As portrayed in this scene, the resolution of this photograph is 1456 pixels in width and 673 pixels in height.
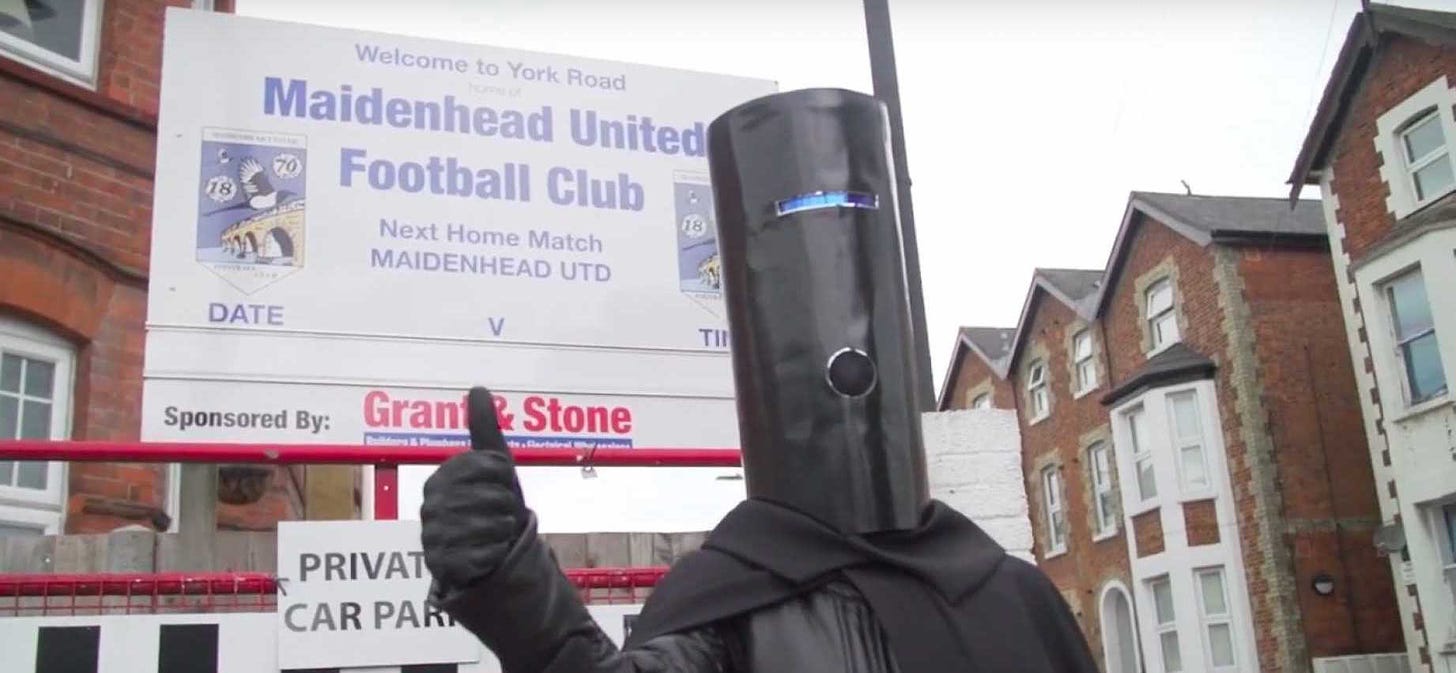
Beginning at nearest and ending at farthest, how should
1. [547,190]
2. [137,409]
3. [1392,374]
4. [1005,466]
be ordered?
[1005,466]
[547,190]
[137,409]
[1392,374]

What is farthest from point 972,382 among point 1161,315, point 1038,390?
point 1161,315

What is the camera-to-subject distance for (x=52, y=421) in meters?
5.95

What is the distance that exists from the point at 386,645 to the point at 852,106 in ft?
6.61

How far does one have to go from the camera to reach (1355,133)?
17484 millimetres

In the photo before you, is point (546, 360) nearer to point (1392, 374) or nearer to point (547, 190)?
point (547, 190)

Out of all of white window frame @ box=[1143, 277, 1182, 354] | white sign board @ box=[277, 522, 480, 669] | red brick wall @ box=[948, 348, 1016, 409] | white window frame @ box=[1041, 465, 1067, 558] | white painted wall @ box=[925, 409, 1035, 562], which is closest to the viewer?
white sign board @ box=[277, 522, 480, 669]

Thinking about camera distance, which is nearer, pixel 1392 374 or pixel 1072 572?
pixel 1392 374

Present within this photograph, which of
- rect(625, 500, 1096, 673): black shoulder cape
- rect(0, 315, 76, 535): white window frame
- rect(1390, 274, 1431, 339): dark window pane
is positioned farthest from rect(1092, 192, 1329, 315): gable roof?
rect(625, 500, 1096, 673): black shoulder cape

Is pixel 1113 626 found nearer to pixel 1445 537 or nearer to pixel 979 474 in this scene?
pixel 1445 537

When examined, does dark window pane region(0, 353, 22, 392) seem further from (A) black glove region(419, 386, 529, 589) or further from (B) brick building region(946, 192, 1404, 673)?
(B) brick building region(946, 192, 1404, 673)

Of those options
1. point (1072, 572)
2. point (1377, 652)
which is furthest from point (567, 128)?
point (1072, 572)

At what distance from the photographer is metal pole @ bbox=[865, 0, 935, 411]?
4176 mm

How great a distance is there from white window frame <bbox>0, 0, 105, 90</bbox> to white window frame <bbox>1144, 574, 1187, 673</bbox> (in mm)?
17353

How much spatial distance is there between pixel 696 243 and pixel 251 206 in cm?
155
